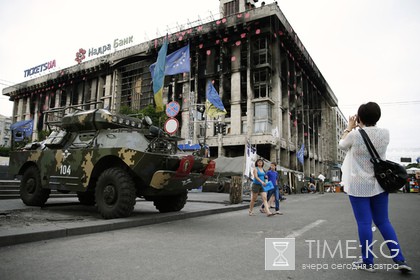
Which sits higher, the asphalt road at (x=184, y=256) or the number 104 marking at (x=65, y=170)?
the number 104 marking at (x=65, y=170)

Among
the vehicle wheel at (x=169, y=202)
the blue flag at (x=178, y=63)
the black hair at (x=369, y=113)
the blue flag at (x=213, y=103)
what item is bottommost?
the vehicle wheel at (x=169, y=202)

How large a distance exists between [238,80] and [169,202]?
3060cm

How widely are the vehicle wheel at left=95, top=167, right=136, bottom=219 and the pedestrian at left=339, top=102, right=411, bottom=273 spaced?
14.9 ft

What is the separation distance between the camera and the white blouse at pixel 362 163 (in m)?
3.21

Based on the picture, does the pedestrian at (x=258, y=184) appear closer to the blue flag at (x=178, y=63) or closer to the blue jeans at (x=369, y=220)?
the blue jeans at (x=369, y=220)

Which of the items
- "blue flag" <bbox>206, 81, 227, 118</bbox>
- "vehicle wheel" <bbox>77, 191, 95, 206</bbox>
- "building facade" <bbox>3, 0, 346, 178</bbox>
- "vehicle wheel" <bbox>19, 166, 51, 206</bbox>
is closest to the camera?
"vehicle wheel" <bbox>19, 166, 51, 206</bbox>

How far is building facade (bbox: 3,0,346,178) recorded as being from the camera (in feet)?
118

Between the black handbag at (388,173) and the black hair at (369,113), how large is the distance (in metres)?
0.32

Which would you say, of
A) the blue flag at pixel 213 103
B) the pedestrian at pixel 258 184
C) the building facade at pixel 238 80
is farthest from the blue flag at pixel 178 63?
the pedestrian at pixel 258 184

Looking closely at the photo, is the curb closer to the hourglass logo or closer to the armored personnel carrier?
the armored personnel carrier

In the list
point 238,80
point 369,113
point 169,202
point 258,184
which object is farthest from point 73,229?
point 238,80

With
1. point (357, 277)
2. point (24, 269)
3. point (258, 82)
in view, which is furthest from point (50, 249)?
point (258, 82)

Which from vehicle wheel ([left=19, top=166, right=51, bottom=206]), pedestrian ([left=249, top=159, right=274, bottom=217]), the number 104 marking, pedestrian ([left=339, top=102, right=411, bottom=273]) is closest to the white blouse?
pedestrian ([left=339, top=102, right=411, bottom=273])

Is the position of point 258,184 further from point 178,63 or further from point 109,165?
point 178,63
